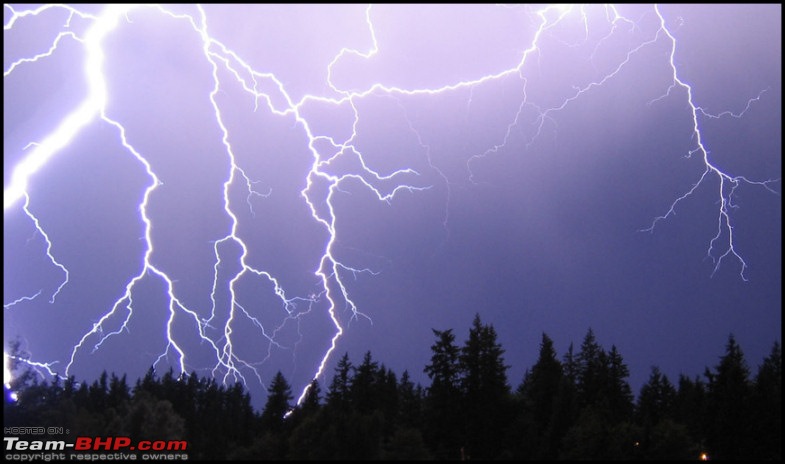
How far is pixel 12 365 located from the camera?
2330 centimetres

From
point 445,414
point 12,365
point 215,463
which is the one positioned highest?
point 12,365

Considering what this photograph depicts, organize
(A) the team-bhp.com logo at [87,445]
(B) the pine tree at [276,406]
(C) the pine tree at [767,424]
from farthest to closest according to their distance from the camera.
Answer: (B) the pine tree at [276,406] → (C) the pine tree at [767,424] → (A) the team-bhp.com logo at [87,445]

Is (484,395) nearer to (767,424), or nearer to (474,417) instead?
(474,417)

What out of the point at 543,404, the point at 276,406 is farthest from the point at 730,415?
the point at 276,406

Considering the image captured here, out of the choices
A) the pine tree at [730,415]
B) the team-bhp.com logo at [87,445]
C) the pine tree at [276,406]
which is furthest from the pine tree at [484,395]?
the team-bhp.com logo at [87,445]

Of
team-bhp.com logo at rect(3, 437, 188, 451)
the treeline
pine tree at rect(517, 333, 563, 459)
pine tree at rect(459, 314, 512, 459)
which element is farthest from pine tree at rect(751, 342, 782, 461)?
team-bhp.com logo at rect(3, 437, 188, 451)

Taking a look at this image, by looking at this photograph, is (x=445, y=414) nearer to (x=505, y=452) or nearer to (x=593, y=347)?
(x=505, y=452)

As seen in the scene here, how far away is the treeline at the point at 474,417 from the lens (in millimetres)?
18969

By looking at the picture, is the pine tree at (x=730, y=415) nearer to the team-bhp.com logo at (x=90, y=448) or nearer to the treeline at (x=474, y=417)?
the treeline at (x=474, y=417)

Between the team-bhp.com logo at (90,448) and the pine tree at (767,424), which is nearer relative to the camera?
the team-bhp.com logo at (90,448)

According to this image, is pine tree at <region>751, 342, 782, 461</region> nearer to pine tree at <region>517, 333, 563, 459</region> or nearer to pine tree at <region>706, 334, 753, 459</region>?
pine tree at <region>706, 334, 753, 459</region>

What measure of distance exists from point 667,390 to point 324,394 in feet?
60.1

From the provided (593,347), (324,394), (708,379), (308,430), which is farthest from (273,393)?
(708,379)

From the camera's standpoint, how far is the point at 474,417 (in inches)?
861
